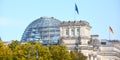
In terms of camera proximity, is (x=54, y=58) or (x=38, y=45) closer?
(x=38, y=45)

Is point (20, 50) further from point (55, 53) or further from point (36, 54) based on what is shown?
point (55, 53)

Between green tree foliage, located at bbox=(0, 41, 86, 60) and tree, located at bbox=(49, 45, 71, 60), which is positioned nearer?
green tree foliage, located at bbox=(0, 41, 86, 60)

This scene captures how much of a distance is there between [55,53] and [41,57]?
55.9 ft

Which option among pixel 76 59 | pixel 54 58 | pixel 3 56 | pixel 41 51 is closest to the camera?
pixel 3 56

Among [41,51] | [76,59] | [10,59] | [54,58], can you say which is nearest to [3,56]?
[10,59]

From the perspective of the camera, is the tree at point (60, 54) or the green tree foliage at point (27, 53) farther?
the tree at point (60, 54)

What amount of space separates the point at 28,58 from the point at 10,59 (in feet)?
10.3

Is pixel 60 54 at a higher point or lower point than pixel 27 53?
lower

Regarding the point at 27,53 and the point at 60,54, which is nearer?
the point at 27,53

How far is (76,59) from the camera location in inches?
6260

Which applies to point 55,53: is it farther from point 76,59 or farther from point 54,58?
point 76,59

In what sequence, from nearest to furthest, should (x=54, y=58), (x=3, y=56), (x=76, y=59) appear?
(x=3, y=56), (x=54, y=58), (x=76, y=59)

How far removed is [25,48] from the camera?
122 meters

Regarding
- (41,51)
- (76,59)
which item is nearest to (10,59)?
(41,51)
